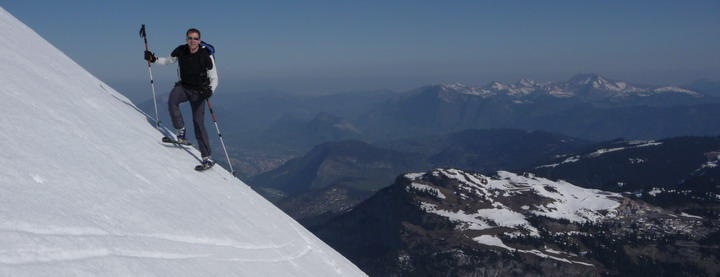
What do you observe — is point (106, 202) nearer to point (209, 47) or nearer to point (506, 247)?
point (209, 47)

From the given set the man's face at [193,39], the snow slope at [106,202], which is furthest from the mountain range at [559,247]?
the man's face at [193,39]

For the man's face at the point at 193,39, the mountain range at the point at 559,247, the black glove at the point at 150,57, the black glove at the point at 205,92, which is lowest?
the mountain range at the point at 559,247

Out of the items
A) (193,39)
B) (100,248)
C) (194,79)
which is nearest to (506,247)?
(194,79)

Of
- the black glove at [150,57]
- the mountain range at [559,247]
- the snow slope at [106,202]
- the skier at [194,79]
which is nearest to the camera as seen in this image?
the snow slope at [106,202]

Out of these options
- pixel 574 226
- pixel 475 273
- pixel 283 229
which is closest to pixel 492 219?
pixel 574 226

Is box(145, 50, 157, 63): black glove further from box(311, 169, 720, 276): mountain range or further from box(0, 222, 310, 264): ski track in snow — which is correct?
box(311, 169, 720, 276): mountain range

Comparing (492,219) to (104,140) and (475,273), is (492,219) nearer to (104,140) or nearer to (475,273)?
(475,273)

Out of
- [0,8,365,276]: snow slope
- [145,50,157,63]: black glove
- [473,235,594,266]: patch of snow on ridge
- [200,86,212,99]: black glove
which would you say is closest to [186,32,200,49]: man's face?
[200,86,212,99]: black glove

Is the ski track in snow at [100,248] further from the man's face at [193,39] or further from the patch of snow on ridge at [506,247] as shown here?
the patch of snow on ridge at [506,247]
